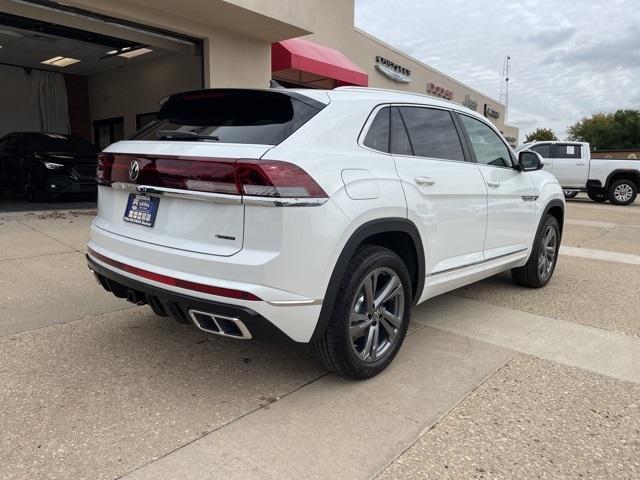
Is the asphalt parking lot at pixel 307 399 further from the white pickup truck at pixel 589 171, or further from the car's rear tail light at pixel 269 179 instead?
the white pickup truck at pixel 589 171

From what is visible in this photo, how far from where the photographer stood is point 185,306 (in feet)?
8.96

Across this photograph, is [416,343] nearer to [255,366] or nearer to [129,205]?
[255,366]

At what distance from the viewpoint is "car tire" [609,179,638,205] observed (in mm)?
16828

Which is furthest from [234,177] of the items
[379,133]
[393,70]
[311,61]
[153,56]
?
[393,70]

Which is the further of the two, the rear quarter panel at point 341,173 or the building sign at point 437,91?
Result: the building sign at point 437,91

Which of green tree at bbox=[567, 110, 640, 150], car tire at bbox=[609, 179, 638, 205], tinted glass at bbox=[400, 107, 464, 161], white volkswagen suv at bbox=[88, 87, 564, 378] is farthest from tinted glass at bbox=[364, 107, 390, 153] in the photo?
green tree at bbox=[567, 110, 640, 150]

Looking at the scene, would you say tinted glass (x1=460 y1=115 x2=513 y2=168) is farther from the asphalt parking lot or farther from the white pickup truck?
the white pickup truck

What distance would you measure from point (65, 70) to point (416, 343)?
54.9ft

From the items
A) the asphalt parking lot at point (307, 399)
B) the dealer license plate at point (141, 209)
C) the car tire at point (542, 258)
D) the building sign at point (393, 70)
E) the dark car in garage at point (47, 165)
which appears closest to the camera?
the asphalt parking lot at point (307, 399)

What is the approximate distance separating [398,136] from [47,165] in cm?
929

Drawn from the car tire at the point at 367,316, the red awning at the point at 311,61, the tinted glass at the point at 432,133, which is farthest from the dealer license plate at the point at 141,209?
the red awning at the point at 311,61

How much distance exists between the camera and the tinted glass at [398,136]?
Result: 11.2 ft

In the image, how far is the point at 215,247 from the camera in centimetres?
269

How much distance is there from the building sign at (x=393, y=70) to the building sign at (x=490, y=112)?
13.5 metres
